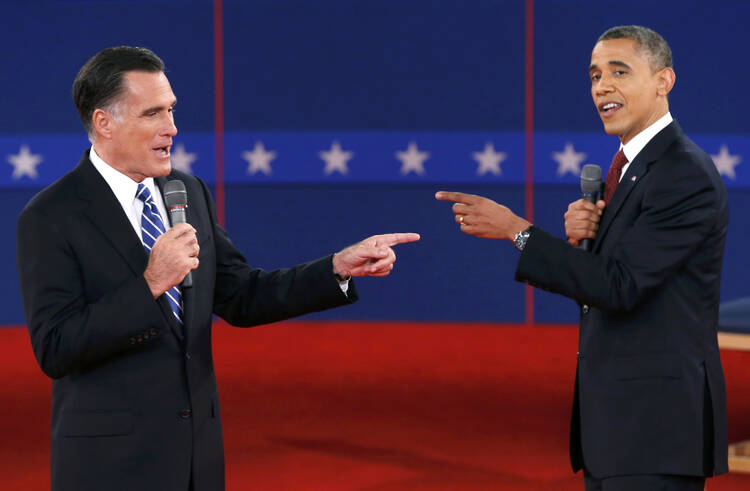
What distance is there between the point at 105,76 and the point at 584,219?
1.15m

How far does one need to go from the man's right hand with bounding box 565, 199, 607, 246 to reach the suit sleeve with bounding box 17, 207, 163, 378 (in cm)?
101

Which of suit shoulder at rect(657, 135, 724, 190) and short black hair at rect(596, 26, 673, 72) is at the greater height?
short black hair at rect(596, 26, 673, 72)

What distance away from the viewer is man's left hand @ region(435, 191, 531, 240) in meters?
2.25

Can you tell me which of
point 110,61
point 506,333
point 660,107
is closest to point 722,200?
point 660,107

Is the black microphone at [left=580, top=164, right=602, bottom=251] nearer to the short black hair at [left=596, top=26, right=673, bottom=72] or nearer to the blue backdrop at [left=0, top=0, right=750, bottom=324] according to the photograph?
the short black hair at [left=596, top=26, right=673, bottom=72]

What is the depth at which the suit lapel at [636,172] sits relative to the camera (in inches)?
88.4

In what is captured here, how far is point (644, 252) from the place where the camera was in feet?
7.00

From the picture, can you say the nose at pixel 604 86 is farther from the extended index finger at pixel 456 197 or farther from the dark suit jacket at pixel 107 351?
the dark suit jacket at pixel 107 351

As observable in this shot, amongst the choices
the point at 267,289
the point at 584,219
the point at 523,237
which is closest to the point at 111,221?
the point at 267,289

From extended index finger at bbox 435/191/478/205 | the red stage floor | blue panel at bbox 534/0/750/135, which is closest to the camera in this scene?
extended index finger at bbox 435/191/478/205

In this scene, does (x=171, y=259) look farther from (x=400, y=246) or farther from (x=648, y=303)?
(x=400, y=246)

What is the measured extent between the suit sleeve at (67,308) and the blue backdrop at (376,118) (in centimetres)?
466

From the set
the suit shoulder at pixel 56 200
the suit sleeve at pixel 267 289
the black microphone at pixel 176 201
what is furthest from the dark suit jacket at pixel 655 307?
the suit shoulder at pixel 56 200

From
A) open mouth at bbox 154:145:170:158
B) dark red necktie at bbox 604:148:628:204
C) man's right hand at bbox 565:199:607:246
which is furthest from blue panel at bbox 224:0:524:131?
open mouth at bbox 154:145:170:158
